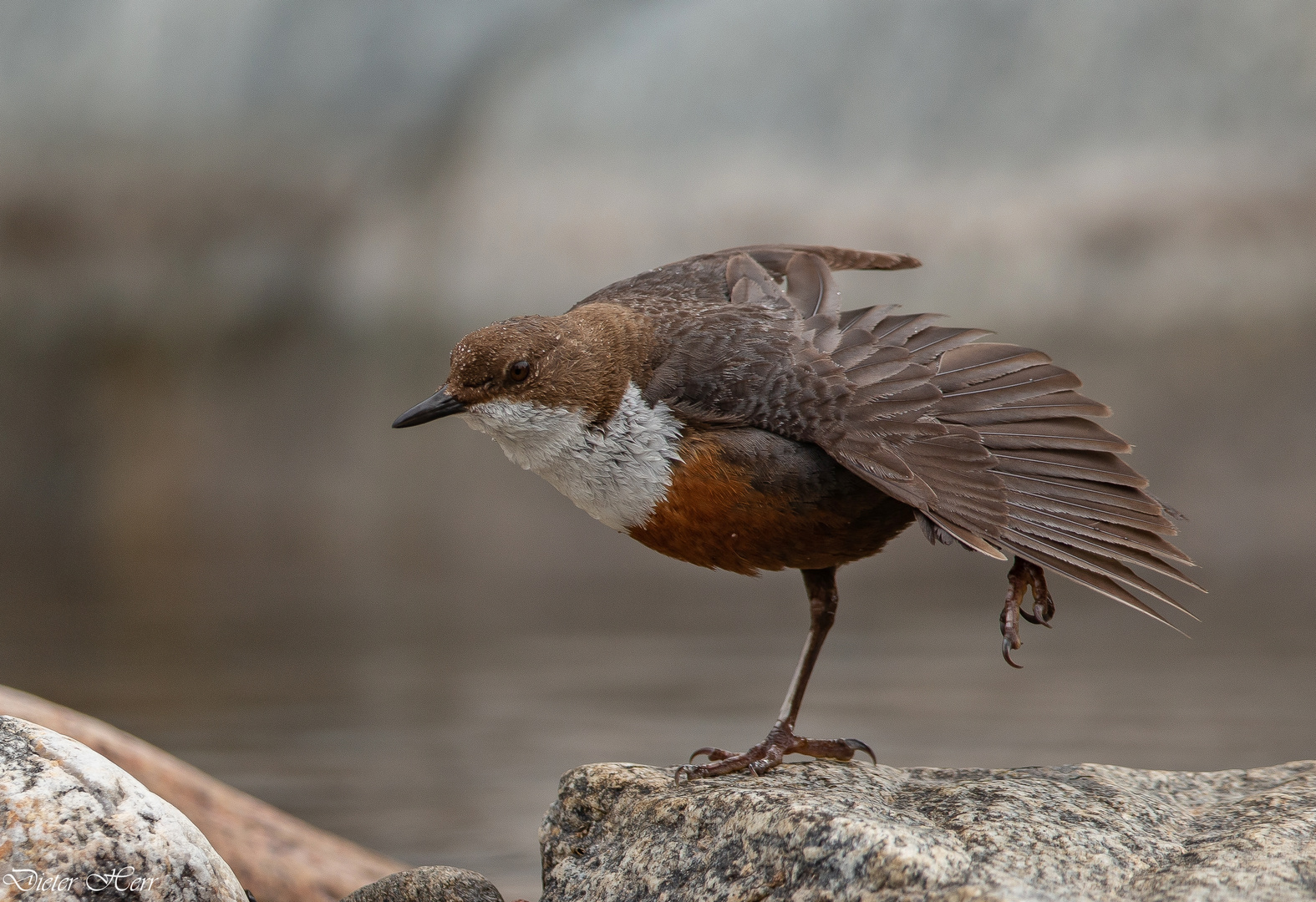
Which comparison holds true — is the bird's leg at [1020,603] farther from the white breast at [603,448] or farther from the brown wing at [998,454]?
the white breast at [603,448]

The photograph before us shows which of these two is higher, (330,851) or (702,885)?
(702,885)

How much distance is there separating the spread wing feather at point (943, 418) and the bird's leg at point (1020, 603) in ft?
0.52

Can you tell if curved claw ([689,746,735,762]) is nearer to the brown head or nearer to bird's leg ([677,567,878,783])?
bird's leg ([677,567,878,783])

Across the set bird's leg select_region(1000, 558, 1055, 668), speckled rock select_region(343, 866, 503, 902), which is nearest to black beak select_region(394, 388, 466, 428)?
speckled rock select_region(343, 866, 503, 902)

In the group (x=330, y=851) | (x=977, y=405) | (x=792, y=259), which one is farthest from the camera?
(x=330, y=851)

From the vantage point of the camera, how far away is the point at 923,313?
121 inches

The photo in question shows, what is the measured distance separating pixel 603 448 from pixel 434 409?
0.39 m

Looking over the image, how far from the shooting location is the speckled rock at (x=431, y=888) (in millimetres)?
2777

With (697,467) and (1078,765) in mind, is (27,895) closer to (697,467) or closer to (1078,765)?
(697,467)

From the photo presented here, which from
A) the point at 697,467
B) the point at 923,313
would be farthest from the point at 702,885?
the point at 923,313

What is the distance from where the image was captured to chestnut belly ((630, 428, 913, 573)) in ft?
8.92

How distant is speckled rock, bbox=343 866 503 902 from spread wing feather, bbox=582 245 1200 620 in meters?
1.12

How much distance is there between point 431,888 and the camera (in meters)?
2.78

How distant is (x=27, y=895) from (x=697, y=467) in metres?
1.47
